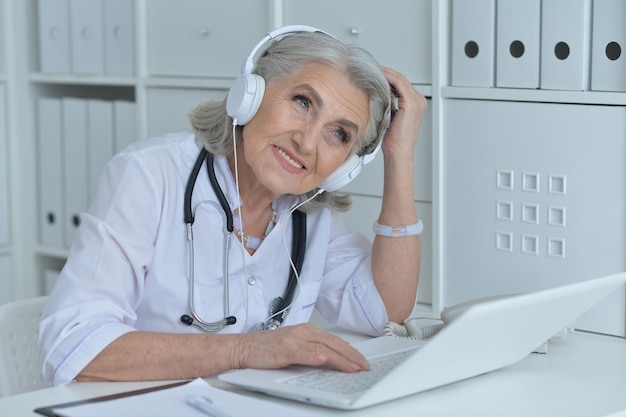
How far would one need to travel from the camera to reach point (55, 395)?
1.33m

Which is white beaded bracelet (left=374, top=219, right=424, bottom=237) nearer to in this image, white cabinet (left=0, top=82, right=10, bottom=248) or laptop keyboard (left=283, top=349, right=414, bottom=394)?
laptop keyboard (left=283, top=349, right=414, bottom=394)

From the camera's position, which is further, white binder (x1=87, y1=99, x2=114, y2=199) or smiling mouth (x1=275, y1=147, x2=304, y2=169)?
white binder (x1=87, y1=99, x2=114, y2=199)

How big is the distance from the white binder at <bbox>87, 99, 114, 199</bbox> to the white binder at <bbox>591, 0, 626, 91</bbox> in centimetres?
142

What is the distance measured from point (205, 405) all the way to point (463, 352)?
33 cm

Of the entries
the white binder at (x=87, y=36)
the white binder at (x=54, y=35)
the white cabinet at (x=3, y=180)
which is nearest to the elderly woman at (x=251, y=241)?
the white binder at (x=87, y=36)

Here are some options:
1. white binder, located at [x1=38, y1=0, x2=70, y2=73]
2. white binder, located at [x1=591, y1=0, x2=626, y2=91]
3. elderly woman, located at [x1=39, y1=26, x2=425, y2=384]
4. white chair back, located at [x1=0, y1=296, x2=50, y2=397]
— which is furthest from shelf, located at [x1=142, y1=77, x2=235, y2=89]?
white binder, located at [x1=591, y1=0, x2=626, y2=91]

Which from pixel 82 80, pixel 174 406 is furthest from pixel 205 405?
pixel 82 80

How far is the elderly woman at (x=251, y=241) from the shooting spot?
1.41 meters

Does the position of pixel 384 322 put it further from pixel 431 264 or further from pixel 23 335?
pixel 23 335

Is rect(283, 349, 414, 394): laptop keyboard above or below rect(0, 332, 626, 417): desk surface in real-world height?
above

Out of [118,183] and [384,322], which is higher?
[118,183]

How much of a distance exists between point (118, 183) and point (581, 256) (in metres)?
0.83

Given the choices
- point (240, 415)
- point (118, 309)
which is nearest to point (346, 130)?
point (118, 309)

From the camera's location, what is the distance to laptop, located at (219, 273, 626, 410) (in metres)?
1.19
